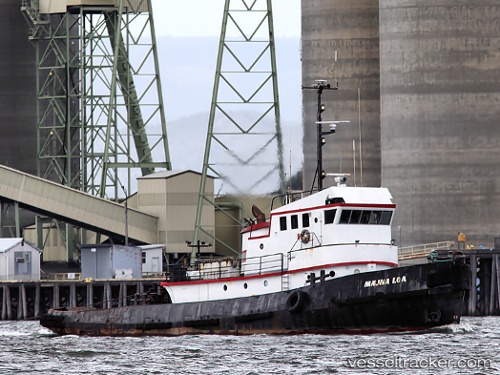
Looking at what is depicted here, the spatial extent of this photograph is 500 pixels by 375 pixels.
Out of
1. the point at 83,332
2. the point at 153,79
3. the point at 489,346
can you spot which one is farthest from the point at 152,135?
the point at 489,346

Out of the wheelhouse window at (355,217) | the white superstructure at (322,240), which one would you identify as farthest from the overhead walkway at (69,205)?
the wheelhouse window at (355,217)

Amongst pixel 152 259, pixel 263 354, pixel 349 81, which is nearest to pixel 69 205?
pixel 152 259

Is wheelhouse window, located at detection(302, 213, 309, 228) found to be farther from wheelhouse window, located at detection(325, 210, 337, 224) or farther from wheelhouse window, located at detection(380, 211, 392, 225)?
wheelhouse window, located at detection(380, 211, 392, 225)

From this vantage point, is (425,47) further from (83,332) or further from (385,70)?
(83,332)

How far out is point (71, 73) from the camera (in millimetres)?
131250

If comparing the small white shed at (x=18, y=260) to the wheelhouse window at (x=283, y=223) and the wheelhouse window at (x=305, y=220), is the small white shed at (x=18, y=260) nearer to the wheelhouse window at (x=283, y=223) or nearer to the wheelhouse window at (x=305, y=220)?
the wheelhouse window at (x=283, y=223)

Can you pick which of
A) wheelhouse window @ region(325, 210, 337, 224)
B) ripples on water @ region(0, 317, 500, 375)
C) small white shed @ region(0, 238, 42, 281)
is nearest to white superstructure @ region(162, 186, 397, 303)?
wheelhouse window @ region(325, 210, 337, 224)

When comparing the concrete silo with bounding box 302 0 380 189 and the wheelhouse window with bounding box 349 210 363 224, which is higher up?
the concrete silo with bounding box 302 0 380 189

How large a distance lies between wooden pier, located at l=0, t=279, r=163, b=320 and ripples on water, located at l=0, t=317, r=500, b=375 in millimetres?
21912

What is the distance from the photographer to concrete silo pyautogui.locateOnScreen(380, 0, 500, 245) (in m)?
108

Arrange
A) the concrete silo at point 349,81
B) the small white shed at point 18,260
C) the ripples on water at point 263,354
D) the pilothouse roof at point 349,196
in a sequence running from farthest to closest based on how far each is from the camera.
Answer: the concrete silo at point 349,81, the small white shed at point 18,260, the pilothouse roof at point 349,196, the ripples on water at point 263,354

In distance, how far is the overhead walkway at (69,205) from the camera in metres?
112

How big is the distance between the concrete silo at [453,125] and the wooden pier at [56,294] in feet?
66.8

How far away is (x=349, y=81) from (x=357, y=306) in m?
59.7
